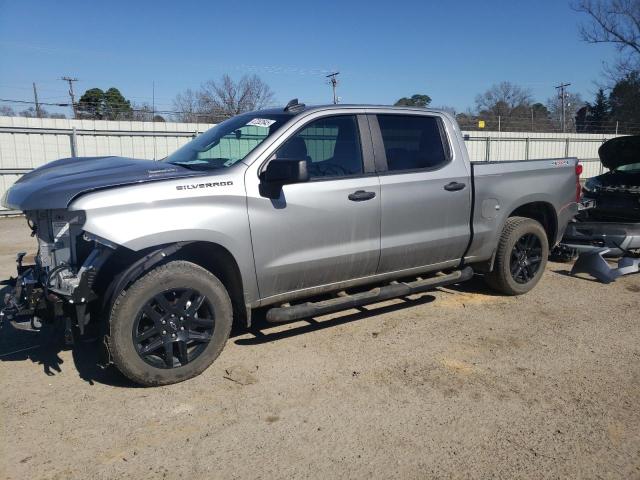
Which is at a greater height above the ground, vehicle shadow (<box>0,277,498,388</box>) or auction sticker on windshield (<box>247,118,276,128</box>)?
auction sticker on windshield (<box>247,118,276,128</box>)

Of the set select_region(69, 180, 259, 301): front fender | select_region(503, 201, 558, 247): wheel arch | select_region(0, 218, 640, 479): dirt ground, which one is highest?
select_region(69, 180, 259, 301): front fender

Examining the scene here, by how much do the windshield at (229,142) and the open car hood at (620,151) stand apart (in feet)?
18.7

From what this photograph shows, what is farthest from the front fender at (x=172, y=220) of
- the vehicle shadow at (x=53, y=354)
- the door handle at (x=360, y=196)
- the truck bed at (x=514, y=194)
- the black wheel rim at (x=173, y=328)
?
the truck bed at (x=514, y=194)

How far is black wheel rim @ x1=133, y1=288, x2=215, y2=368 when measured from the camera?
11.6 feet

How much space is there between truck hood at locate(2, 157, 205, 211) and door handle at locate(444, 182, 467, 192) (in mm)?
2296

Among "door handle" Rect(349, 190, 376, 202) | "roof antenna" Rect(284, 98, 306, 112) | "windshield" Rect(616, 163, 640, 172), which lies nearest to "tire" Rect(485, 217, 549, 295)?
"door handle" Rect(349, 190, 376, 202)

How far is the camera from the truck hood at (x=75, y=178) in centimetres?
332

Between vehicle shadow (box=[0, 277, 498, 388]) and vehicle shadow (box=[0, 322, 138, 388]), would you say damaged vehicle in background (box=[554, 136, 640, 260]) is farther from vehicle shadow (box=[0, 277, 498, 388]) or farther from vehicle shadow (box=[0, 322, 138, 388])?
vehicle shadow (box=[0, 322, 138, 388])

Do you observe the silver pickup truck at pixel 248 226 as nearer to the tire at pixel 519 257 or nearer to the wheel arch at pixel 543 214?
the tire at pixel 519 257

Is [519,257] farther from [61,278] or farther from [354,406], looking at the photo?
[61,278]

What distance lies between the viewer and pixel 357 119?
178 inches

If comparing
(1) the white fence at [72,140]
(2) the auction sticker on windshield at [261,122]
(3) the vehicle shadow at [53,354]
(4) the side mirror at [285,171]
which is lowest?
(3) the vehicle shadow at [53,354]

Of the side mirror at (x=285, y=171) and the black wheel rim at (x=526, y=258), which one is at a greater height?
the side mirror at (x=285, y=171)

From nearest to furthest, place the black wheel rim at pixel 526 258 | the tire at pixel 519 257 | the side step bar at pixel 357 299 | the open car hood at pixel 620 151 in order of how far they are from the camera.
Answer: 1. the side step bar at pixel 357 299
2. the tire at pixel 519 257
3. the black wheel rim at pixel 526 258
4. the open car hood at pixel 620 151
